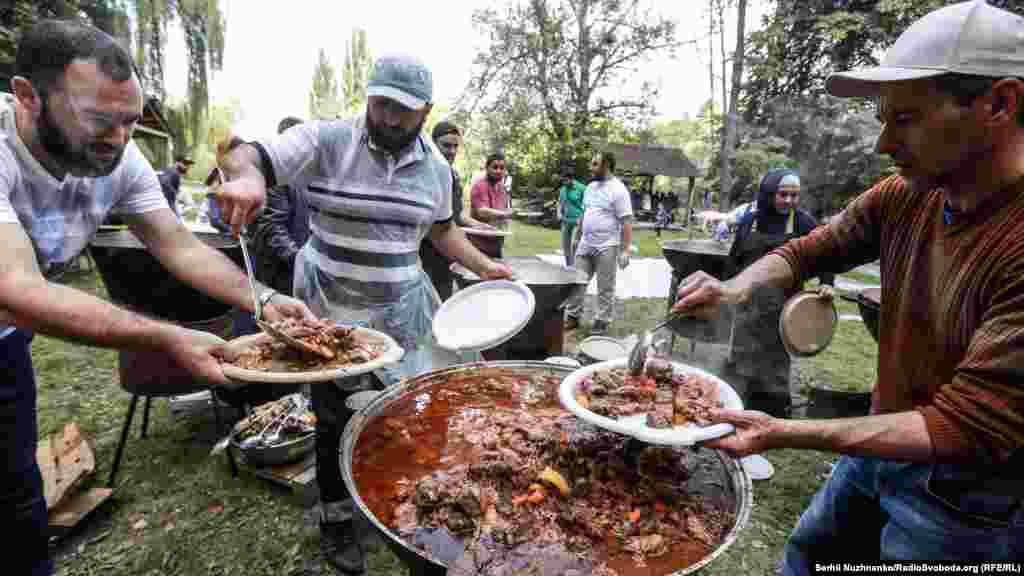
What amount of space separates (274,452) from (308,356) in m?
2.03

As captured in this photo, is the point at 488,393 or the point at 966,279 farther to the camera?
the point at 488,393

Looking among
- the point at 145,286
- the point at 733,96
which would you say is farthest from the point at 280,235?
the point at 733,96

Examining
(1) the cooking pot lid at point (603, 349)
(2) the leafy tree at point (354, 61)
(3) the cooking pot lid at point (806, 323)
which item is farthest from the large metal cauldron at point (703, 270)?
(2) the leafy tree at point (354, 61)

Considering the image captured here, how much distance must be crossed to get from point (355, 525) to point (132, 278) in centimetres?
242

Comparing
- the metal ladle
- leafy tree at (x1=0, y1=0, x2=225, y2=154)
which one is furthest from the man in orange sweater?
leafy tree at (x1=0, y1=0, x2=225, y2=154)

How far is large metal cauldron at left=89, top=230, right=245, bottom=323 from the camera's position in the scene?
3.38m

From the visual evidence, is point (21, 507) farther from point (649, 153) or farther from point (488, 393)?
point (649, 153)

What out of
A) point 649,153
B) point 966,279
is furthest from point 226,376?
point 649,153

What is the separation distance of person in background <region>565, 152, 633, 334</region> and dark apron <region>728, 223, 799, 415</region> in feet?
8.71

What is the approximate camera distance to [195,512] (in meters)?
3.54

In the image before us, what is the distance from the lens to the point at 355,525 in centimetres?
321

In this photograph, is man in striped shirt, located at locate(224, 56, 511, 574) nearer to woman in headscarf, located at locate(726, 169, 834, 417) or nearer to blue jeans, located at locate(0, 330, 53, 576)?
blue jeans, located at locate(0, 330, 53, 576)

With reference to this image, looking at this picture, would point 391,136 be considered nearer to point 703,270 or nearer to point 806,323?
point 806,323

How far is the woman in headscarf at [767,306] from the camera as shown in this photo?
5.15 meters
